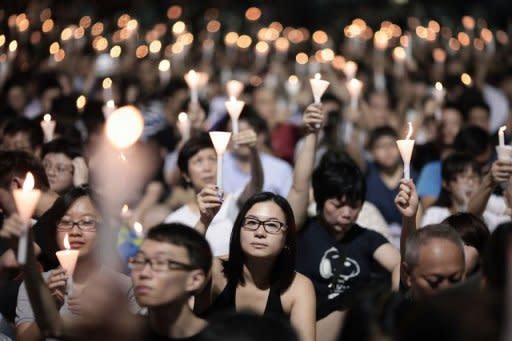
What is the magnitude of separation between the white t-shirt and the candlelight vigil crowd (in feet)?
0.04

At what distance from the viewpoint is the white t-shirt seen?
5328 mm

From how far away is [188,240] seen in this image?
12.6 ft

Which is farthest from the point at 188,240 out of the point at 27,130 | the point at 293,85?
the point at 293,85

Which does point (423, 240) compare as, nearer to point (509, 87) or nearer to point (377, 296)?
point (377, 296)

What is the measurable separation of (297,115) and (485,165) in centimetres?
331

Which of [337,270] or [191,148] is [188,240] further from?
[191,148]

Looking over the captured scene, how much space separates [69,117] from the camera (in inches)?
313

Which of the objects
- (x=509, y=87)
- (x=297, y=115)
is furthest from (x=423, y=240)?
(x=509, y=87)

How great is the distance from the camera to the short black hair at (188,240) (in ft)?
12.5

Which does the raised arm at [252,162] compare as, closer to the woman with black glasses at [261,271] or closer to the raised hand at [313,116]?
the raised hand at [313,116]

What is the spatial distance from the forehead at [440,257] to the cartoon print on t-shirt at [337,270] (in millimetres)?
1202

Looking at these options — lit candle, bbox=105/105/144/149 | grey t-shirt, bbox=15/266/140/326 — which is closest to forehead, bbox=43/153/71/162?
lit candle, bbox=105/105/144/149

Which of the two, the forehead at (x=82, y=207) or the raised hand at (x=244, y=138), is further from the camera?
the raised hand at (x=244, y=138)

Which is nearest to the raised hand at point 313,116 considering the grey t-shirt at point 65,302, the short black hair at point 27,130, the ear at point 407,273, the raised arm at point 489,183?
the raised arm at point 489,183
